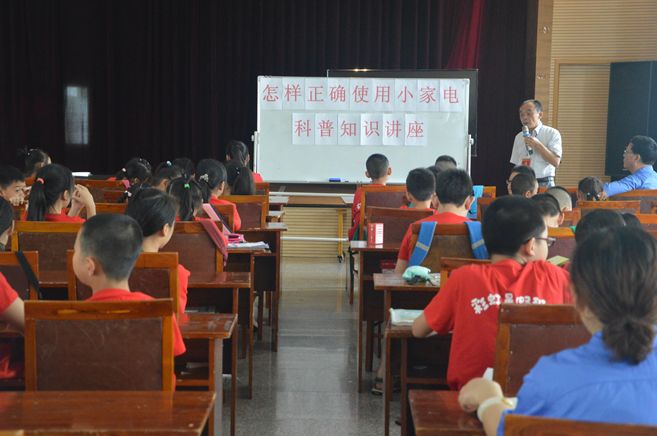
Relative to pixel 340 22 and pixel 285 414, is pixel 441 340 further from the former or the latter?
pixel 340 22

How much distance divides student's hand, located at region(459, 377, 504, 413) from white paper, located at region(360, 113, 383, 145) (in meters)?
6.44

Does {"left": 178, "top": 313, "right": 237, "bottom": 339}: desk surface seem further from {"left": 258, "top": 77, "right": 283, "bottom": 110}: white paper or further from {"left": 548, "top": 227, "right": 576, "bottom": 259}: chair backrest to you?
{"left": 258, "top": 77, "right": 283, "bottom": 110}: white paper

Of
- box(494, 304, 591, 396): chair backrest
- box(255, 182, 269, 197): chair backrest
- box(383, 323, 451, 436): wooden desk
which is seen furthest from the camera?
box(255, 182, 269, 197): chair backrest

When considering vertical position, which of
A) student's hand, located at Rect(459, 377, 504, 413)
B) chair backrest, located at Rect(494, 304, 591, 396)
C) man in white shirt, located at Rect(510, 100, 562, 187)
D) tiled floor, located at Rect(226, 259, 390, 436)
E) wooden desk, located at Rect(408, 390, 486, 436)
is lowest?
tiled floor, located at Rect(226, 259, 390, 436)

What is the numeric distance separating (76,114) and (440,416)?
29.5 feet

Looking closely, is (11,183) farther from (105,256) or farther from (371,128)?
(371,128)

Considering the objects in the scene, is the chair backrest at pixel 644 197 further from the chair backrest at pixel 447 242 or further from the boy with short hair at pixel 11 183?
the boy with short hair at pixel 11 183

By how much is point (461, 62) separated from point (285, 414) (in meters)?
6.71

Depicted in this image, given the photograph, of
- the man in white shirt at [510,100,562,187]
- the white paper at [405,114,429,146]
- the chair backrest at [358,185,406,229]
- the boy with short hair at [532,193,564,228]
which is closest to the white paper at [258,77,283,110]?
the white paper at [405,114,429,146]

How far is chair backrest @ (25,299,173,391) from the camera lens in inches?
75.9

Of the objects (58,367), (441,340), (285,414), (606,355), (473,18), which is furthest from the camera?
(473,18)

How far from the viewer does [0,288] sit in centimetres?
231

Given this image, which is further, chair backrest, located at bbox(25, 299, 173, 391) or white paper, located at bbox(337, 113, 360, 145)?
white paper, located at bbox(337, 113, 360, 145)

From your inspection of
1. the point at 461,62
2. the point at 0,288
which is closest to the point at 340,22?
the point at 461,62
